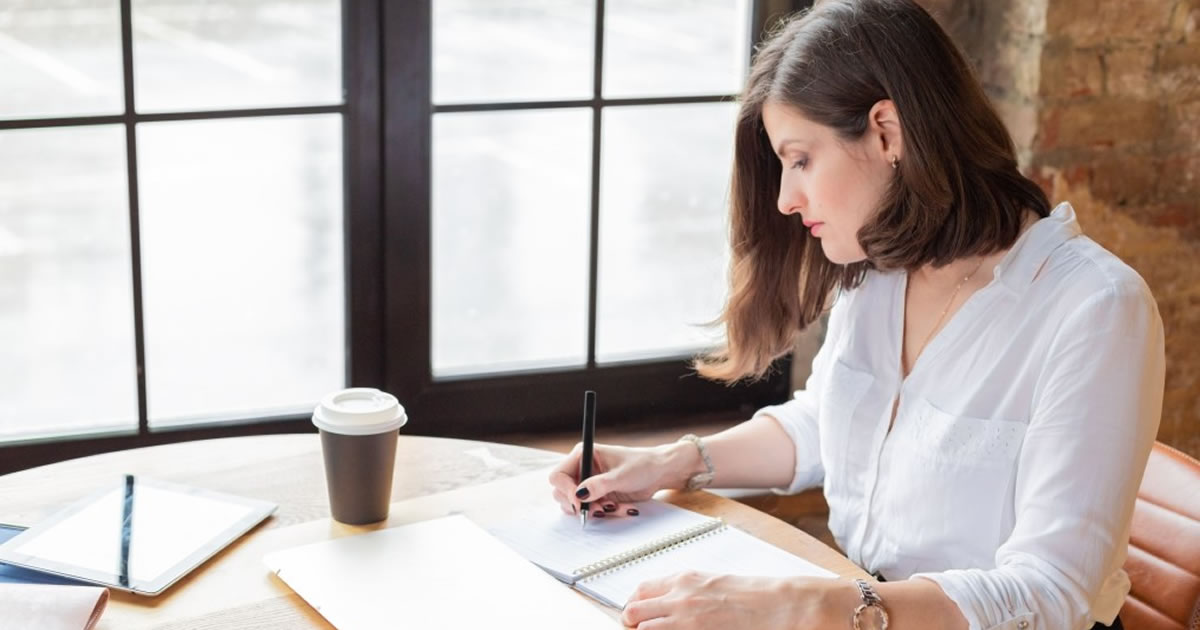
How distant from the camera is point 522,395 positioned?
246cm

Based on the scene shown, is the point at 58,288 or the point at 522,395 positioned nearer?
the point at 58,288

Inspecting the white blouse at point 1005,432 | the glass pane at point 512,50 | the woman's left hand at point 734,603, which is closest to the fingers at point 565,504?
the woman's left hand at point 734,603

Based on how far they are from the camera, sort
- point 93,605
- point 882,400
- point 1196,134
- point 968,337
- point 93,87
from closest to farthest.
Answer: point 93,605 → point 968,337 → point 882,400 → point 93,87 → point 1196,134

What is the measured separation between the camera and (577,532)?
5.08 ft

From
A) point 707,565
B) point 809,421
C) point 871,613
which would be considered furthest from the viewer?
point 809,421

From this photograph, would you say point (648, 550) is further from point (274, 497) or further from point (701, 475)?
point (274, 497)

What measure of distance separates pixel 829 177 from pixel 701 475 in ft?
1.31

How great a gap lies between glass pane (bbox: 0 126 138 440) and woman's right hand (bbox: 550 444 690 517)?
0.93 metres

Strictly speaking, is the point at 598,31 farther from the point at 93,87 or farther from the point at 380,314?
the point at 93,87

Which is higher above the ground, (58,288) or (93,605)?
(58,288)

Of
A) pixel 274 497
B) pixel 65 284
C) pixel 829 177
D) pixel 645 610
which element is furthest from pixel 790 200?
pixel 65 284

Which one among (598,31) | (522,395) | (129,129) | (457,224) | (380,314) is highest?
(598,31)

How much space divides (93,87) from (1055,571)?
1545 millimetres

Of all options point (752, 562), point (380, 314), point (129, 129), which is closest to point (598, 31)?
point (380, 314)
